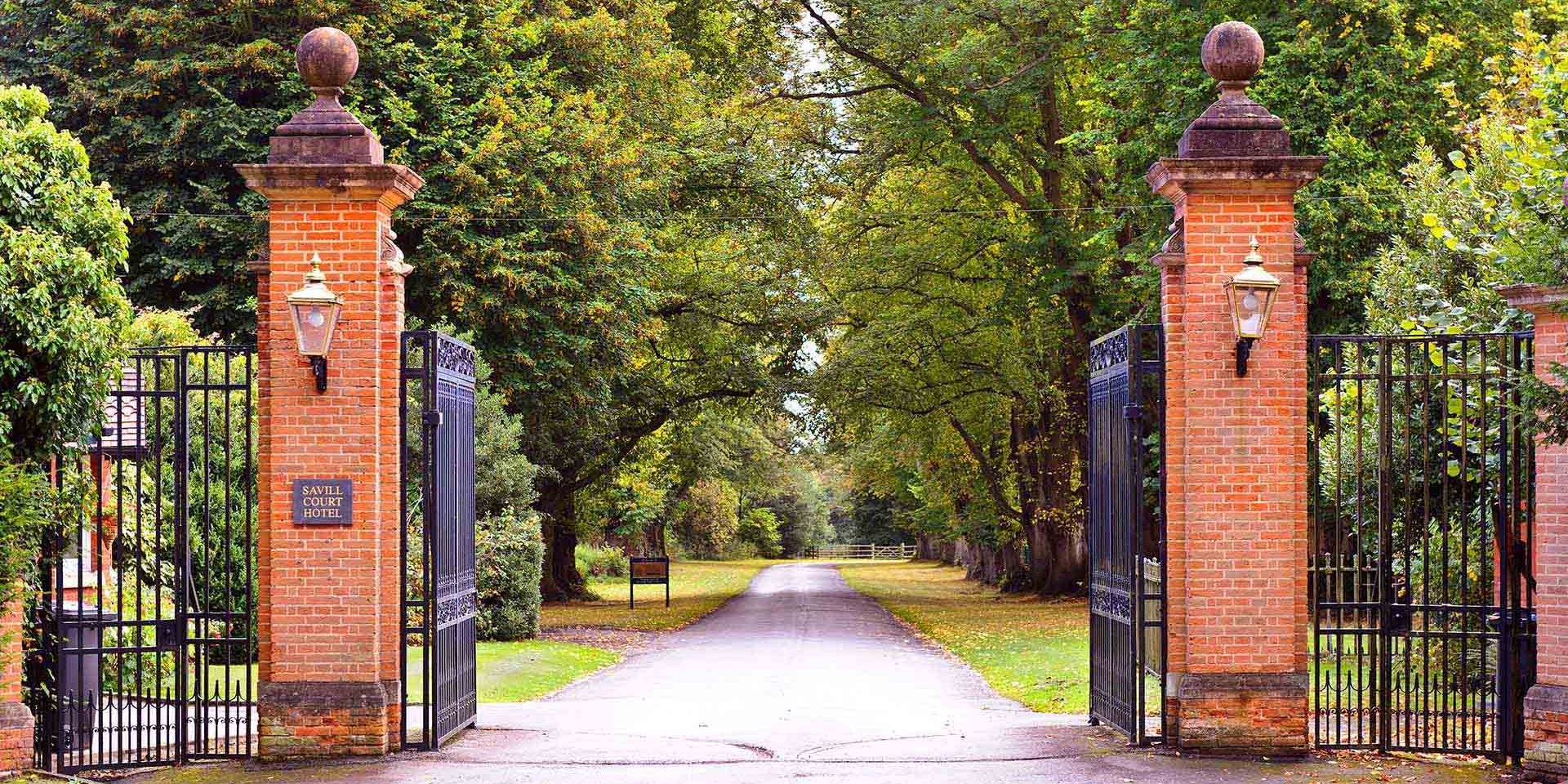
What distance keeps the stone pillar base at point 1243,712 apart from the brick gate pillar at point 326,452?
554 cm

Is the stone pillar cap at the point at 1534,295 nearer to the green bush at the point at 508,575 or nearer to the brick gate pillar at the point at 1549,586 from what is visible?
the brick gate pillar at the point at 1549,586

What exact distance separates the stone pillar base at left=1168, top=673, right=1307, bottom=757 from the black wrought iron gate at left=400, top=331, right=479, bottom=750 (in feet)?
17.2

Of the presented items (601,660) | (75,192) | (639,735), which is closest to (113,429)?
(75,192)

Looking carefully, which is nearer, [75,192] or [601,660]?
[75,192]

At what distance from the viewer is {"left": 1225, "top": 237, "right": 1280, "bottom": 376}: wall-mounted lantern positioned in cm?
960

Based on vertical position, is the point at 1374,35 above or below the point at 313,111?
above

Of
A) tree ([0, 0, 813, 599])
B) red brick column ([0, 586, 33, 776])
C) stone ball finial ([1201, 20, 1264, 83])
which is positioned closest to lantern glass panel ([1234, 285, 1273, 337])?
stone ball finial ([1201, 20, 1264, 83])

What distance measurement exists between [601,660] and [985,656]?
5.49m

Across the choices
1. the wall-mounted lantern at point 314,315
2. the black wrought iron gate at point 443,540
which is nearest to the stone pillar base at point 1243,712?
the black wrought iron gate at point 443,540

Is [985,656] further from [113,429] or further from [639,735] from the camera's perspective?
[113,429]

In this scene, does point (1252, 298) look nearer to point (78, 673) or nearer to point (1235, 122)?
point (1235, 122)

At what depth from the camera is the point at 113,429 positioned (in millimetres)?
12094

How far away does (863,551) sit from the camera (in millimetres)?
101062

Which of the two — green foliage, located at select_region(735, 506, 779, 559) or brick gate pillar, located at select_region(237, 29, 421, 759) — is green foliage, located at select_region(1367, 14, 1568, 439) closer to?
brick gate pillar, located at select_region(237, 29, 421, 759)
